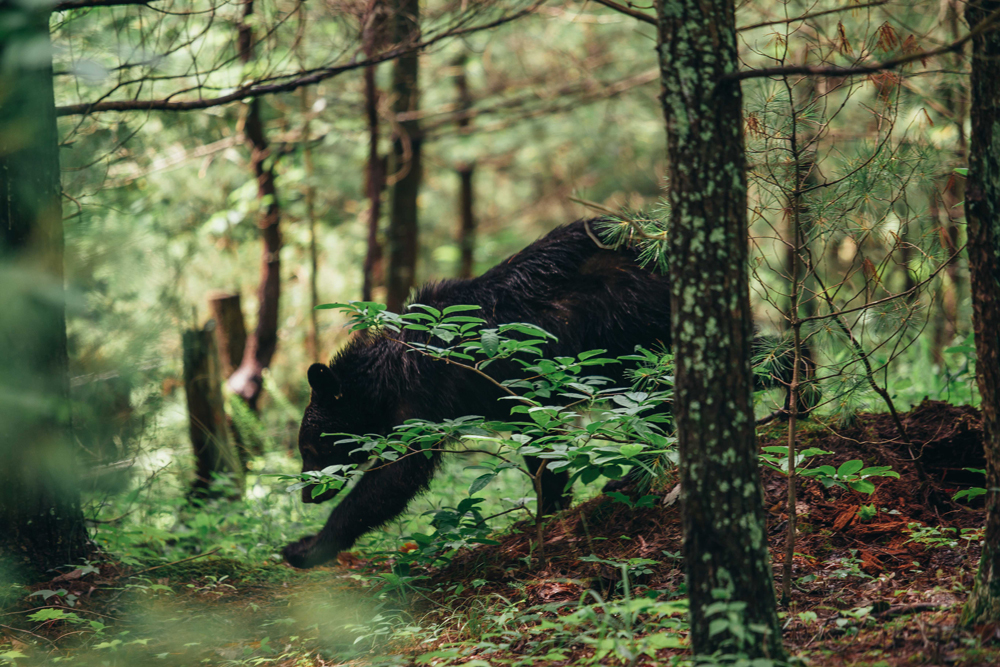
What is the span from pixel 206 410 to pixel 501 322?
332 centimetres

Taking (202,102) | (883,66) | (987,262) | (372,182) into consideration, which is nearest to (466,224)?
(372,182)

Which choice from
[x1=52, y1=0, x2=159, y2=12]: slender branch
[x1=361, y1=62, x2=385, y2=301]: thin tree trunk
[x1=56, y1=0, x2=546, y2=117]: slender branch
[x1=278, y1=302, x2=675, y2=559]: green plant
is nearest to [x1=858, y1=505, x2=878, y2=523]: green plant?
[x1=278, y1=302, x2=675, y2=559]: green plant

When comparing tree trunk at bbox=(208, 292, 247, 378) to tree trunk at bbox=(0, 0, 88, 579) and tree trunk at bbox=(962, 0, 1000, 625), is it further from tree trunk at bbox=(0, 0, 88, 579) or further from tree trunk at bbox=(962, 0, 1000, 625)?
tree trunk at bbox=(962, 0, 1000, 625)

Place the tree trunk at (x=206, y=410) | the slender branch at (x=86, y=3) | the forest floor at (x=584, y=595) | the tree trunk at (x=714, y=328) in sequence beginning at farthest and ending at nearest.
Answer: the tree trunk at (x=206, y=410) < the slender branch at (x=86, y=3) < the forest floor at (x=584, y=595) < the tree trunk at (x=714, y=328)

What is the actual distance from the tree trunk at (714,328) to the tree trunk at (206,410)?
5.20 meters

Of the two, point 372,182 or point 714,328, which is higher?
point 372,182

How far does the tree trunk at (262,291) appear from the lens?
8.53 m

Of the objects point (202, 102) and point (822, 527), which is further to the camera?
point (202, 102)

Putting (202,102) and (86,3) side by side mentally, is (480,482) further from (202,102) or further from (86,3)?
(86,3)

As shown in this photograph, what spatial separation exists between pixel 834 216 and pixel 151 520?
5311 mm

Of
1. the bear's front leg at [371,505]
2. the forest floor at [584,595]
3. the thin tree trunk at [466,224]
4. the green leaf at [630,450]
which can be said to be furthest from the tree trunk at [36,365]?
the thin tree trunk at [466,224]

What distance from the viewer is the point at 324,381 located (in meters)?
5.09

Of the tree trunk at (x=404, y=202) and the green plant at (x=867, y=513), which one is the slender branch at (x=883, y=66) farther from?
the tree trunk at (x=404, y=202)

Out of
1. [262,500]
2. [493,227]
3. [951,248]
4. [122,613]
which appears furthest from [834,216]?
[493,227]
